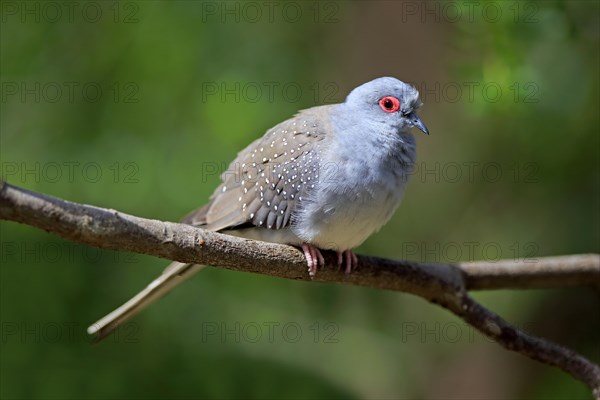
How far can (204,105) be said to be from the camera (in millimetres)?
5246

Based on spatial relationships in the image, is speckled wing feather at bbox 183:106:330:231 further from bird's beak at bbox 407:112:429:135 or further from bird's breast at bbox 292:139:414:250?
bird's beak at bbox 407:112:429:135

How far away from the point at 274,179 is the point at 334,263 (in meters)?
0.56

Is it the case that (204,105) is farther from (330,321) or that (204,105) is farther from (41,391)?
(41,391)

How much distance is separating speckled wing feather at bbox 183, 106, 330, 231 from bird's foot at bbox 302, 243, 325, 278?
20 cm

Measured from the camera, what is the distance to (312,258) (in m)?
3.69

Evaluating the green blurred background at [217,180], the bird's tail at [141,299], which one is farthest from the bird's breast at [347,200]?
the green blurred background at [217,180]

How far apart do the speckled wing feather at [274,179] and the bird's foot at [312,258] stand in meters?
0.20

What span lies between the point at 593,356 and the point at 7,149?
15.1 feet

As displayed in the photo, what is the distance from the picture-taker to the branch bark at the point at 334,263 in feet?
8.16

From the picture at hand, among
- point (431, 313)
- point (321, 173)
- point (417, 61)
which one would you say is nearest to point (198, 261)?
point (321, 173)

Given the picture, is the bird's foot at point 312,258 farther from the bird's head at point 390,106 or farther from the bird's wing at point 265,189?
the bird's head at point 390,106

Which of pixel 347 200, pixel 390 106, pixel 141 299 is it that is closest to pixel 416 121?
pixel 390 106

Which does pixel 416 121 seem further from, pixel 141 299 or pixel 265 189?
pixel 141 299

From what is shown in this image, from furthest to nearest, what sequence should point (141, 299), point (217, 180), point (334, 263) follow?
point (217, 180)
point (141, 299)
point (334, 263)
